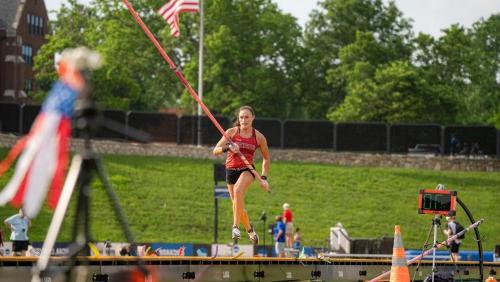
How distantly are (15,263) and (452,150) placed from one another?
60487 millimetres

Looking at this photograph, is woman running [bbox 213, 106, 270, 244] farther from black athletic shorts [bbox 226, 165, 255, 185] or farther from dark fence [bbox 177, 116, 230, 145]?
dark fence [bbox 177, 116, 230, 145]

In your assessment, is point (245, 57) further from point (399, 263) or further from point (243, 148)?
point (399, 263)

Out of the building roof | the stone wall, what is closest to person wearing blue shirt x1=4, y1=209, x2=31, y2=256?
the stone wall

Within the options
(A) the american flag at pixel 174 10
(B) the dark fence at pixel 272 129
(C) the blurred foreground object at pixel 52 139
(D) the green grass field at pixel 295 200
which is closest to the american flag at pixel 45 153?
(C) the blurred foreground object at pixel 52 139

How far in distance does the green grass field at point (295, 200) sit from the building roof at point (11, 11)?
3700cm

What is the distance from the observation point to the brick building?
9669 centimetres

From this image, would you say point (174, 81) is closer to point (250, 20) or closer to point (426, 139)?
point (250, 20)

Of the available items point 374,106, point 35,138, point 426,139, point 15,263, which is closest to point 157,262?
point 15,263

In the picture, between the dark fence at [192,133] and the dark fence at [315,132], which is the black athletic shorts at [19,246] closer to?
the dark fence at [315,132]

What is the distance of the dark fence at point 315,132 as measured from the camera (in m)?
73.9

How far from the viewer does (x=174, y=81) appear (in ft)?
361

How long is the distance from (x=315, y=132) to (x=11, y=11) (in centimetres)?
4105

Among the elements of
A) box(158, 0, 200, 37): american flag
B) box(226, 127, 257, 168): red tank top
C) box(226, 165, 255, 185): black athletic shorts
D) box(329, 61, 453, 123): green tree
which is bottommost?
box(226, 165, 255, 185): black athletic shorts

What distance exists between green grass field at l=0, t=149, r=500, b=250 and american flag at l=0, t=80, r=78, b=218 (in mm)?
44812
